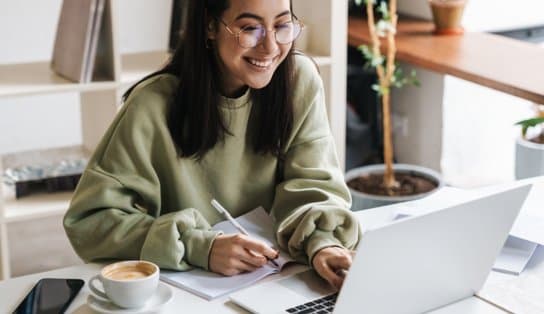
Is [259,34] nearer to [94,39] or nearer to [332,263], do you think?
[332,263]

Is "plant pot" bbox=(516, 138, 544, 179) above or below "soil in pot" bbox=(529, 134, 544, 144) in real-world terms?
below

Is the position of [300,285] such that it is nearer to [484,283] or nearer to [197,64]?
[484,283]

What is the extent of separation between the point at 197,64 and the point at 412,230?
595 millimetres

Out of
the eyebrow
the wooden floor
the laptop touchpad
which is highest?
the eyebrow

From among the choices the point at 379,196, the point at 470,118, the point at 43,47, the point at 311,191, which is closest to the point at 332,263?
the point at 311,191

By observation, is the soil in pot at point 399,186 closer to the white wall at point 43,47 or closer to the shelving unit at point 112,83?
the shelving unit at point 112,83

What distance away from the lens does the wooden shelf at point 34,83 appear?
267 centimetres

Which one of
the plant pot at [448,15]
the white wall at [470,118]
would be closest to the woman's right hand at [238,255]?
the plant pot at [448,15]

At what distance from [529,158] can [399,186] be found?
475mm

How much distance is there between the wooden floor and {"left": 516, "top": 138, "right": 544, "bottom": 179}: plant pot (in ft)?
5.02

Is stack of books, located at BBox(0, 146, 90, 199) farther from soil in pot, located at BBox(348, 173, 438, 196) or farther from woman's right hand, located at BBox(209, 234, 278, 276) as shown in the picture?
woman's right hand, located at BBox(209, 234, 278, 276)

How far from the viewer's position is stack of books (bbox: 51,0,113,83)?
268 cm

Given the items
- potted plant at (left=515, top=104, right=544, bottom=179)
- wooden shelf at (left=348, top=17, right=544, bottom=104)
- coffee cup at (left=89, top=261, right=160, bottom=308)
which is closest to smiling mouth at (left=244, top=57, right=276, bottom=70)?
coffee cup at (left=89, top=261, right=160, bottom=308)

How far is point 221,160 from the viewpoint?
1724 mm
